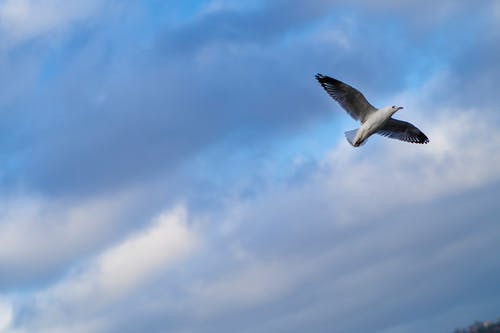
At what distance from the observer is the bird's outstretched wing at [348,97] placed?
39.6 m

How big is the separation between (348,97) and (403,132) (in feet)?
17.6

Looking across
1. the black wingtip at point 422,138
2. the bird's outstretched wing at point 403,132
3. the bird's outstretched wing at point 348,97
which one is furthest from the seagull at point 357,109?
the black wingtip at point 422,138

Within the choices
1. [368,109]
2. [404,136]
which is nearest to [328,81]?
[368,109]

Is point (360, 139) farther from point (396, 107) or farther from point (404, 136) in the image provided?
point (404, 136)

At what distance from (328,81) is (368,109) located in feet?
9.06

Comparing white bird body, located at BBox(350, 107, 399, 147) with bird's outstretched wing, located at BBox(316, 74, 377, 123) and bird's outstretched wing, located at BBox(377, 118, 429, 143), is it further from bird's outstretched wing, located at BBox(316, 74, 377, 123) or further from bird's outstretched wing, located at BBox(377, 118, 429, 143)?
bird's outstretched wing, located at BBox(377, 118, 429, 143)

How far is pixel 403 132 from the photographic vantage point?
143 feet

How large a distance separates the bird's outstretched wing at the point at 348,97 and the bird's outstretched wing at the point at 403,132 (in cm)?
246

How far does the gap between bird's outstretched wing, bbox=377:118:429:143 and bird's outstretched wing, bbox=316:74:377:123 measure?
96.7 inches

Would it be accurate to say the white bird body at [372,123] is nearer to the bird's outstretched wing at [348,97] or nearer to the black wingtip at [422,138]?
the bird's outstretched wing at [348,97]

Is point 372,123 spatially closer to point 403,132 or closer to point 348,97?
point 348,97

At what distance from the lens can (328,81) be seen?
1559 inches

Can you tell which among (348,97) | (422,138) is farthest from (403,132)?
(348,97)

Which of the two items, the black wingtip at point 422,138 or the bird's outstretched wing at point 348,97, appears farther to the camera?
the black wingtip at point 422,138
